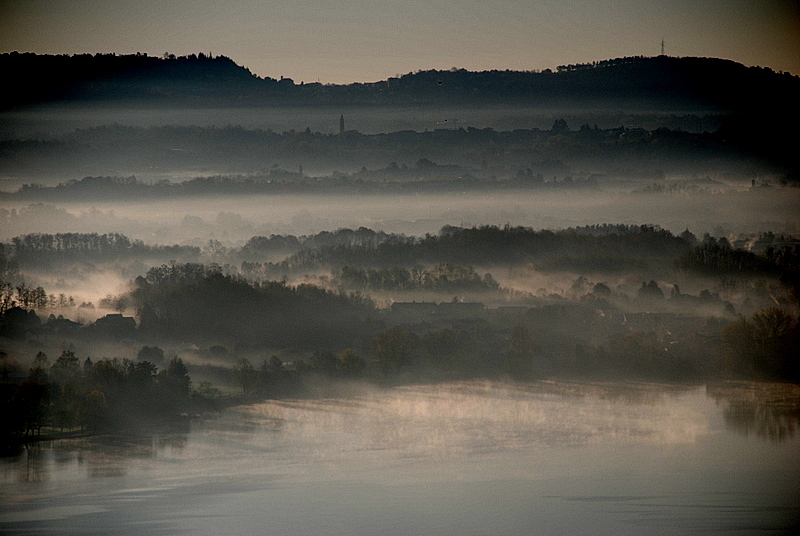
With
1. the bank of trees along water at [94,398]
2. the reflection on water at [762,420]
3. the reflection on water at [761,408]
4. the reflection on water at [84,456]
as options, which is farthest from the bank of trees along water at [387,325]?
the reflection on water at [762,420]

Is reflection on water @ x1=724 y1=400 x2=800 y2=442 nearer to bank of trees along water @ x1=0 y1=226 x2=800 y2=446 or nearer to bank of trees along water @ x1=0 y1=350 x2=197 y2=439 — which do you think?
bank of trees along water @ x1=0 y1=226 x2=800 y2=446

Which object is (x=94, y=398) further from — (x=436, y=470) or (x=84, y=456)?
(x=436, y=470)

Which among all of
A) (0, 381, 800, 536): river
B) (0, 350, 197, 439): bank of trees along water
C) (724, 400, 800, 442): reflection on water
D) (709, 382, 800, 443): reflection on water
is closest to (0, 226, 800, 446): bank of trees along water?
(0, 350, 197, 439): bank of trees along water

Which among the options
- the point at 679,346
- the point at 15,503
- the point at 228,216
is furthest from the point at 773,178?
the point at 15,503

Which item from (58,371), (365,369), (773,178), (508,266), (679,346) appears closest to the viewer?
(58,371)

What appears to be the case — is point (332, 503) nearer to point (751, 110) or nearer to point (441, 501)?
point (441, 501)

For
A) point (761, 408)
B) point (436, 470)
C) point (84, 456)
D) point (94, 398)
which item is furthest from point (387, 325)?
point (84, 456)

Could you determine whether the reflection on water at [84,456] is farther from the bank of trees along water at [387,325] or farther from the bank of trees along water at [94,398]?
the bank of trees along water at [387,325]

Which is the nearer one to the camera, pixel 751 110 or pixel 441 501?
pixel 441 501

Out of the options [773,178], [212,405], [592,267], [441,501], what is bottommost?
[441,501]

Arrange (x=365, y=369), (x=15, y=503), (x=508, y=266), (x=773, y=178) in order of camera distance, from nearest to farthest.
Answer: (x=15, y=503) < (x=365, y=369) < (x=773, y=178) < (x=508, y=266)
